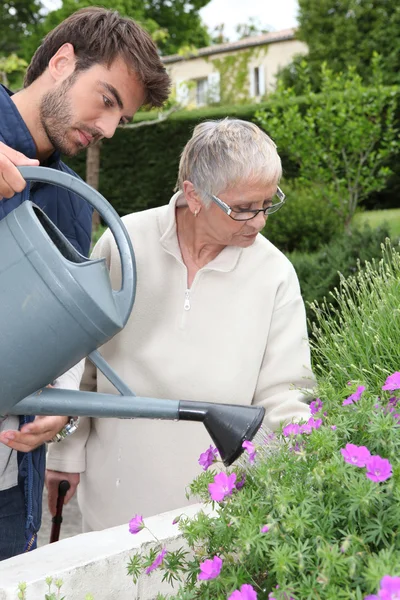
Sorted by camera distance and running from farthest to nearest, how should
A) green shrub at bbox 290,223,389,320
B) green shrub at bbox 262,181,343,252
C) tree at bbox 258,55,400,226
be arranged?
green shrub at bbox 262,181,343,252
tree at bbox 258,55,400,226
green shrub at bbox 290,223,389,320

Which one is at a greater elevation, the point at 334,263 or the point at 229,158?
the point at 229,158

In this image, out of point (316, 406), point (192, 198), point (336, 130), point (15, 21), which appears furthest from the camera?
point (15, 21)

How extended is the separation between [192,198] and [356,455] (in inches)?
39.1

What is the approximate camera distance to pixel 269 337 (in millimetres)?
1870

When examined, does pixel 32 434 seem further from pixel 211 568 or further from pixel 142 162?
pixel 142 162

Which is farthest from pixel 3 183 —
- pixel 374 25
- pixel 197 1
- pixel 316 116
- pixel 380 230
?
pixel 197 1

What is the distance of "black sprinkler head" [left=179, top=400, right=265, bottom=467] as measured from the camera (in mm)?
1282

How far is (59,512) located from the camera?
197 cm

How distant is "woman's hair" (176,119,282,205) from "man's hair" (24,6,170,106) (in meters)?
0.18

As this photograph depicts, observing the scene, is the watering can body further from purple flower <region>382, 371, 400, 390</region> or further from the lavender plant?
purple flower <region>382, 371, 400, 390</region>

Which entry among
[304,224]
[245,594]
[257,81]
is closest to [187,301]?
[245,594]

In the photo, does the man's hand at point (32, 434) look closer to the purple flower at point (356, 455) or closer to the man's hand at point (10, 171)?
the man's hand at point (10, 171)

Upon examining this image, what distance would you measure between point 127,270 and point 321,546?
56 centimetres

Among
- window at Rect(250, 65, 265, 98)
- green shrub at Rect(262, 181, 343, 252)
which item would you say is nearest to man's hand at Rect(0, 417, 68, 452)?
green shrub at Rect(262, 181, 343, 252)
